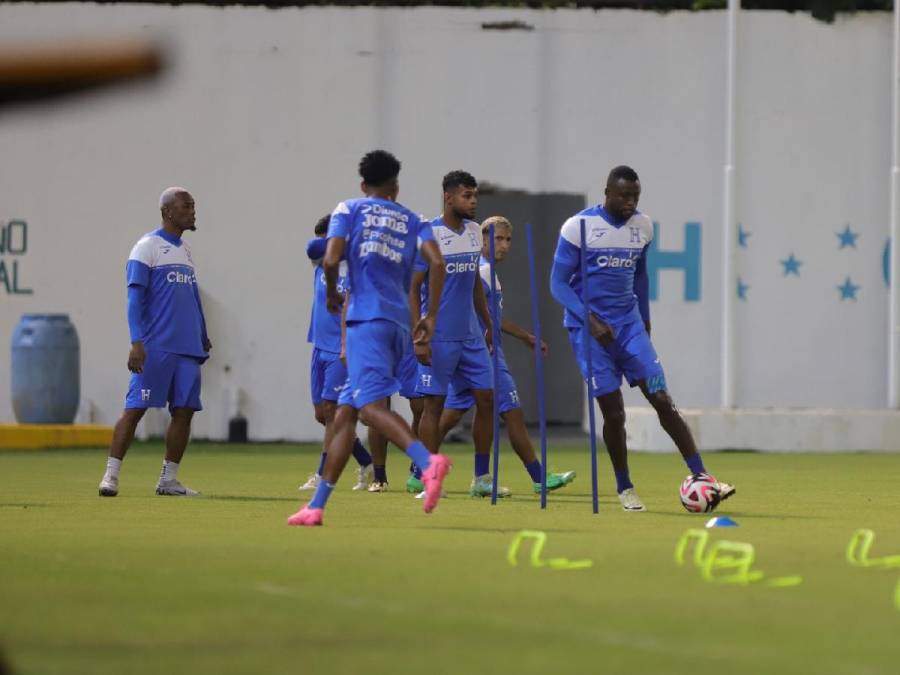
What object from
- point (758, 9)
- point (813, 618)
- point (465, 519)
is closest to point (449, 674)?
point (813, 618)

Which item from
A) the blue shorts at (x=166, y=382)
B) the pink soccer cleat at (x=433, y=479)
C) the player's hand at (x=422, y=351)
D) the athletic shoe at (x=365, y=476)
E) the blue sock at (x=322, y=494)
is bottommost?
the athletic shoe at (x=365, y=476)

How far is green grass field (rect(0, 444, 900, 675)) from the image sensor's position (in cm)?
552

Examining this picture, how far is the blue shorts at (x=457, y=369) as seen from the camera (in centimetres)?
1355

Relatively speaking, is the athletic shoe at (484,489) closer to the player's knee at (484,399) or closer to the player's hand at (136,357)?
the player's knee at (484,399)

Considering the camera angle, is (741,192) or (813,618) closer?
(813,618)

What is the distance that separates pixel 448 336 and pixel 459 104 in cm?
1029

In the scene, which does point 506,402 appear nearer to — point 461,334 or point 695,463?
point 461,334

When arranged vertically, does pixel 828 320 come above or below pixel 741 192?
below

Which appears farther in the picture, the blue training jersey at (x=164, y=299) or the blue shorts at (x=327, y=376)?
the blue shorts at (x=327, y=376)

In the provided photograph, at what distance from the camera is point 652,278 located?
23594 mm

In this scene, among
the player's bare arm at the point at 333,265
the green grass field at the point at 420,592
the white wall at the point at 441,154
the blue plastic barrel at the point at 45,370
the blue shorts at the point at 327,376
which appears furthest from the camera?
the white wall at the point at 441,154

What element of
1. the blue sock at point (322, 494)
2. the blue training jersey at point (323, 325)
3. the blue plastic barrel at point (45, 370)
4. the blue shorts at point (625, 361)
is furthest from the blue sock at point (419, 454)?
the blue plastic barrel at point (45, 370)

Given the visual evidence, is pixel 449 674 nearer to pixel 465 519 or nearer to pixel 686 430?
pixel 465 519

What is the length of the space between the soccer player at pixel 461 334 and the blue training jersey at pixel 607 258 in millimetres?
1498
